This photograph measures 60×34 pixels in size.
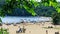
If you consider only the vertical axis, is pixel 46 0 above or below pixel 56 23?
above

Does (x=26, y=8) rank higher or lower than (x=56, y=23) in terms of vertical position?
higher

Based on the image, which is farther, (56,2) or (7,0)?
(7,0)

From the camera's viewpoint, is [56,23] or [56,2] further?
[56,23]

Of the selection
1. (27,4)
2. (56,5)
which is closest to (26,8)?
(27,4)

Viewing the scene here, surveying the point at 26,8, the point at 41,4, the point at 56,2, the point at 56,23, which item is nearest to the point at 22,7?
the point at 26,8

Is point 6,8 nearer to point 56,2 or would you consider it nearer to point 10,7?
point 10,7

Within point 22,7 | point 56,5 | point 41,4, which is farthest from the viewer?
point 22,7

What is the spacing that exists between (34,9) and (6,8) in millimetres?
213

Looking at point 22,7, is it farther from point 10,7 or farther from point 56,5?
point 56,5

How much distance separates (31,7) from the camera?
1589 millimetres

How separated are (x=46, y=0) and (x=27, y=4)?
0.60 ft

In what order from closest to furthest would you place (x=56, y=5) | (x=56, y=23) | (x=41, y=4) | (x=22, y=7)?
(x=56, y=5), (x=41, y=4), (x=22, y=7), (x=56, y=23)

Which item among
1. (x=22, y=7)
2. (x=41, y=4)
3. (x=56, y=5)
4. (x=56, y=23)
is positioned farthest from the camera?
(x=56, y=23)

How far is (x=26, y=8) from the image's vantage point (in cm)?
159
